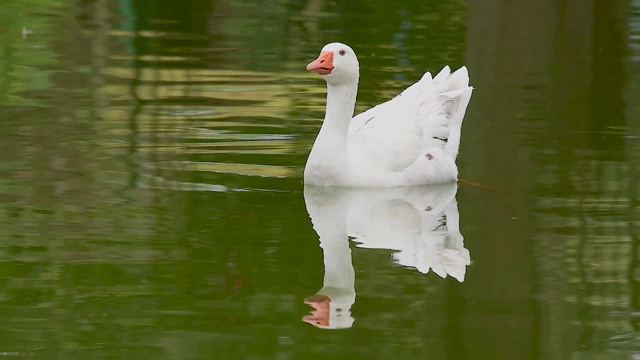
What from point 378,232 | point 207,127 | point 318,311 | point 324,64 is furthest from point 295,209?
point 207,127

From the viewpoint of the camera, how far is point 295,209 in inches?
411

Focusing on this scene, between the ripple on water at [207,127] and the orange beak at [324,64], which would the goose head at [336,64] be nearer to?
the orange beak at [324,64]

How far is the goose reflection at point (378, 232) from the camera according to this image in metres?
8.38

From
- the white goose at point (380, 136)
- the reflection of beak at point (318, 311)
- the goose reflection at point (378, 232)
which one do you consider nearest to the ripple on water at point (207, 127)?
the white goose at point (380, 136)

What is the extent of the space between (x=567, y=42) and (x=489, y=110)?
154 inches

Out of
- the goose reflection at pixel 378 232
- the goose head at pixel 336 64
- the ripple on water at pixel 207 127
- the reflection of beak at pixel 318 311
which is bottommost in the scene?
the reflection of beak at pixel 318 311

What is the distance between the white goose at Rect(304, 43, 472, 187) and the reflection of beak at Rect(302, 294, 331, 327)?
9.35ft

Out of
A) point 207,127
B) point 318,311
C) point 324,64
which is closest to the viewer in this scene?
point 318,311

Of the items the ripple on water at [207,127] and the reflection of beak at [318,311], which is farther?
the ripple on water at [207,127]

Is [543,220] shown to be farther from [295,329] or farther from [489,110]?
[489,110]

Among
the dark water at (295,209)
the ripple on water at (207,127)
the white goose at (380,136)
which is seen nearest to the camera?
the dark water at (295,209)

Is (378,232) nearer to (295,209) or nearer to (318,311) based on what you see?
(295,209)

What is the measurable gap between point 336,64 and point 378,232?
1853 mm

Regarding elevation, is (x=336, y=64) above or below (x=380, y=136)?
above
